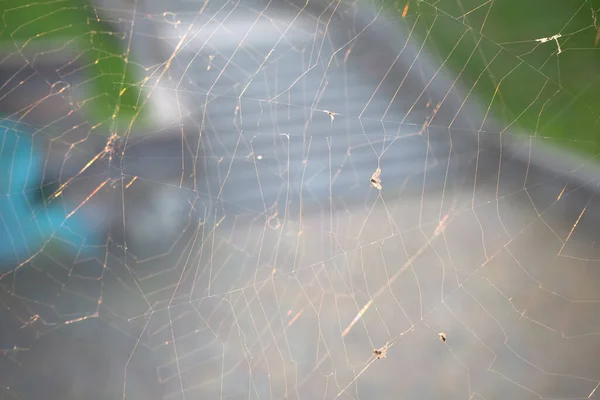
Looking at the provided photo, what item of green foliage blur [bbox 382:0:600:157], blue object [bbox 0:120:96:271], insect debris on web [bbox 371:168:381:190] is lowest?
blue object [bbox 0:120:96:271]

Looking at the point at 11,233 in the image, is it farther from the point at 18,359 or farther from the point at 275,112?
the point at 275,112

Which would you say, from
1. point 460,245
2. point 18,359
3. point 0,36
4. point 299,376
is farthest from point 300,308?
point 0,36

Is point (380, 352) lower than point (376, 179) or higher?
lower

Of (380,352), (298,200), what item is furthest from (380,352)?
(298,200)

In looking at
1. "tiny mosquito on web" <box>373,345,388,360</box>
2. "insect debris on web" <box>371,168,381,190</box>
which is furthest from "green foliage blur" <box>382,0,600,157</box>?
"tiny mosquito on web" <box>373,345,388,360</box>

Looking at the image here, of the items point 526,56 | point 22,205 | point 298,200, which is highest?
point 526,56

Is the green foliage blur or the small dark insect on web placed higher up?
the green foliage blur

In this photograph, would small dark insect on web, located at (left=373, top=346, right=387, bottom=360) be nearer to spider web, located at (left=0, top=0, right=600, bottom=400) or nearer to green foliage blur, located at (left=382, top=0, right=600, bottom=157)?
spider web, located at (left=0, top=0, right=600, bottom=400)

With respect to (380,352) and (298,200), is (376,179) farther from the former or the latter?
(380,352)
